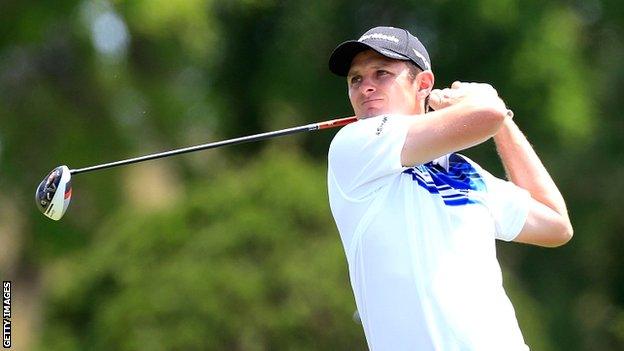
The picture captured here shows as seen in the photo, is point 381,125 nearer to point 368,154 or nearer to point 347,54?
point 368,154

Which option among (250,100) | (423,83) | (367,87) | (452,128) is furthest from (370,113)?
(250,100)

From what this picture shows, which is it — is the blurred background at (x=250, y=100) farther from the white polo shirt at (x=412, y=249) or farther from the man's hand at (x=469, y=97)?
the white polo shirt at (x=412, y=249)

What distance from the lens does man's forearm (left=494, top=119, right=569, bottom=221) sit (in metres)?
3.41

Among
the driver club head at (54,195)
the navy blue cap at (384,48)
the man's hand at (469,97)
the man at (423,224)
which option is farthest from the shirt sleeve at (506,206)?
the driver club head at (54,195)

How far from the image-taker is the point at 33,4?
1010 cm

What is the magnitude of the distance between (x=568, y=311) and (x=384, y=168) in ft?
25.8

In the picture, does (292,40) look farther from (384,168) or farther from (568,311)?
(384,168)

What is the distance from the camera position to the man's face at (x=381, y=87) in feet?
10.5

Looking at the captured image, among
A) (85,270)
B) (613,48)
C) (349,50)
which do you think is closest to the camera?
(349,50)

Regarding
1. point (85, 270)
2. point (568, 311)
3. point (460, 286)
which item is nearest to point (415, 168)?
point (460, 286)

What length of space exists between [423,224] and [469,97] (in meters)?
0.30

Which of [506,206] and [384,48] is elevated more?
[384,48]

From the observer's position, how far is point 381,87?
3205 millimetres

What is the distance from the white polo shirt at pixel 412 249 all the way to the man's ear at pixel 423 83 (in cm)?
22
